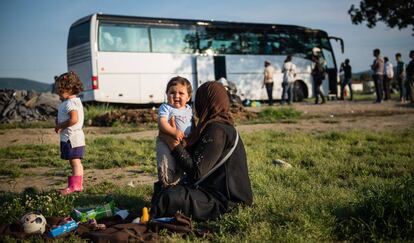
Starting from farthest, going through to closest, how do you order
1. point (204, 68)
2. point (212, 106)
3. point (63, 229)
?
point (204, 68) → point (212, 106) → point (63, 229)

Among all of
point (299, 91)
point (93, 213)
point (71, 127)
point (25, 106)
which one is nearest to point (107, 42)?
point (25, 106)

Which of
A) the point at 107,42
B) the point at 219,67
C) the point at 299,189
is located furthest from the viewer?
the point at 219,67

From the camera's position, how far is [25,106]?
14.9 metres

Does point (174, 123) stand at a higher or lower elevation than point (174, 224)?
higher

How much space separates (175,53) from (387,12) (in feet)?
52.5

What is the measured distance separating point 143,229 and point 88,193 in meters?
1.86

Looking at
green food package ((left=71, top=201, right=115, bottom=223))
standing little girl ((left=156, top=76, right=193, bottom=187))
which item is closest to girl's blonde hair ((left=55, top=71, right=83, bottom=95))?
standing little girl ((left=156, top=76, right=193, bottom=187))

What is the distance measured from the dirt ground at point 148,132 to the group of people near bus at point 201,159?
1576mm

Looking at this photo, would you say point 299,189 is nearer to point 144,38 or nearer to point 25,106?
point 25,106

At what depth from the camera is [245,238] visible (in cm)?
283

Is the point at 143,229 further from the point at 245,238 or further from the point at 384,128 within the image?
the point at 384,128

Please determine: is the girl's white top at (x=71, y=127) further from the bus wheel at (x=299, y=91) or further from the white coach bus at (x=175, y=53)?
the bus wheel at (x=299, y=91)

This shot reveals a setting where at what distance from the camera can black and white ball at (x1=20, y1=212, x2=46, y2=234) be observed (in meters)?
3.05

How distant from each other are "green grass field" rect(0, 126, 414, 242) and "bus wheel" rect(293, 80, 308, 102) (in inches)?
534
